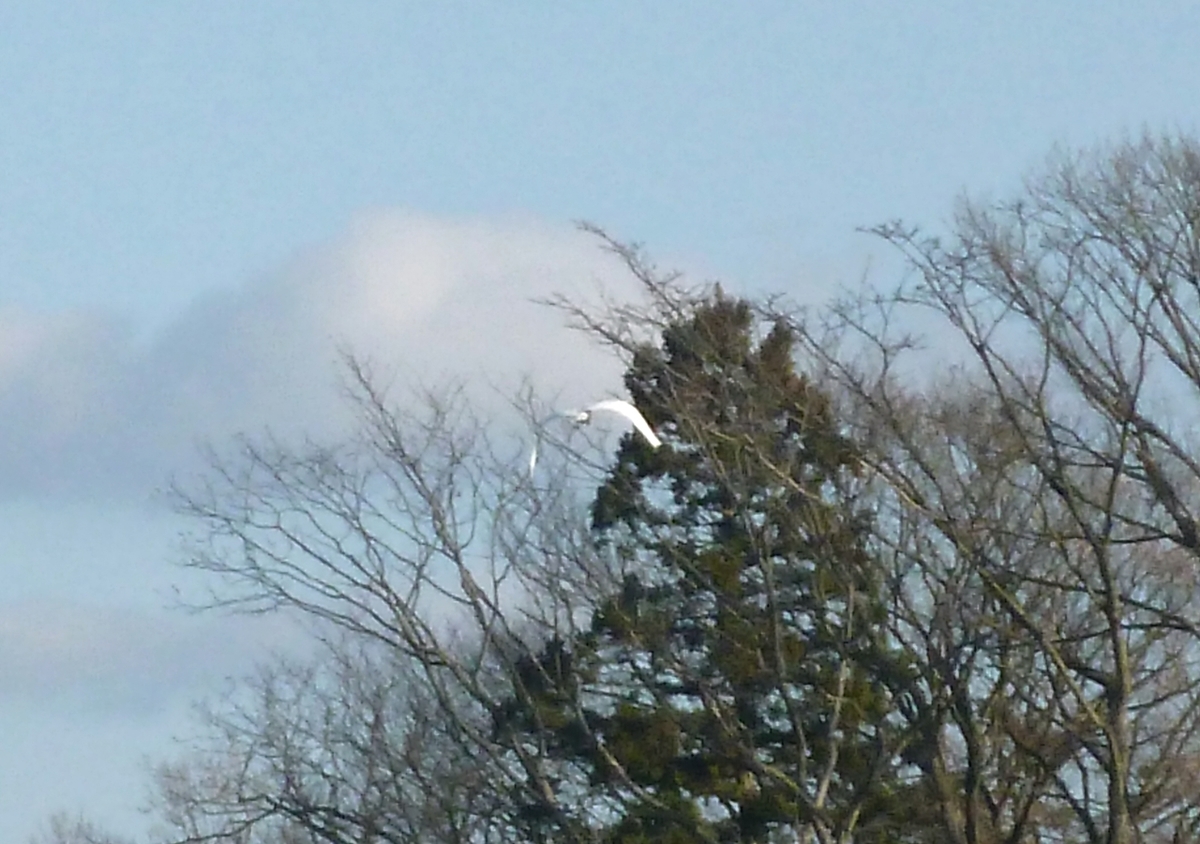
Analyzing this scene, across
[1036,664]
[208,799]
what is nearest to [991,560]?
[1036,664]

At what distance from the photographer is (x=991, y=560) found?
78.6ft

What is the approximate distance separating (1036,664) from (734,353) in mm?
4902

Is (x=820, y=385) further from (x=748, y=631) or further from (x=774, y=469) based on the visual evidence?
(x=748, y=631)

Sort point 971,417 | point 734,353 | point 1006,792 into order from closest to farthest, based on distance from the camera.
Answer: point 971,417 < point 734,353 < point 1006,792

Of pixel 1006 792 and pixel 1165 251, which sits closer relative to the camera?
pixel 1165 251

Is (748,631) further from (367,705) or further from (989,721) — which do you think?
(367,705)

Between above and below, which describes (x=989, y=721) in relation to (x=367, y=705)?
below

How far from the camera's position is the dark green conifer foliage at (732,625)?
25.6 meters

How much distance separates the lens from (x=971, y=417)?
927 inches

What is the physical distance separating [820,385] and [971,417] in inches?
75.2

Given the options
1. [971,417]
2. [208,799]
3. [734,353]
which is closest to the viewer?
[971,417]

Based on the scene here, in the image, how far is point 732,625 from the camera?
28.3 meters

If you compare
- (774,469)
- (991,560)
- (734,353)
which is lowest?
(991,560)

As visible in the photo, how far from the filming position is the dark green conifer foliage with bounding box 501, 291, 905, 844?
25.6 m
